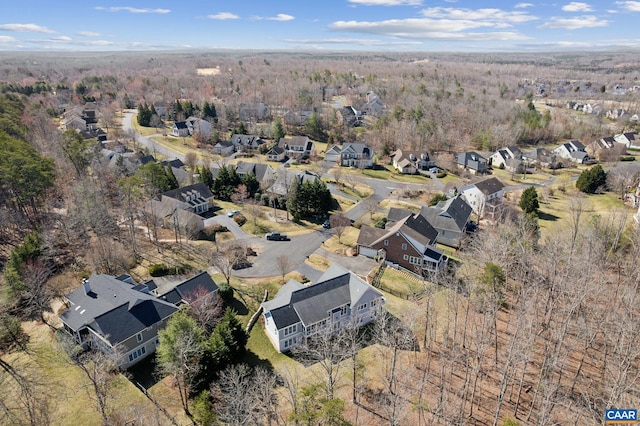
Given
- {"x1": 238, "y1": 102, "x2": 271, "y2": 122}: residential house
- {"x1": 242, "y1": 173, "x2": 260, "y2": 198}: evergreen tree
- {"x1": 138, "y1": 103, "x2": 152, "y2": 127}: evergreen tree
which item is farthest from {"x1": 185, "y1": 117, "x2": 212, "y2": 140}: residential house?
{"x1": 242, "y1": 173, "x2": 260, "y2": 198}: evergreen tree

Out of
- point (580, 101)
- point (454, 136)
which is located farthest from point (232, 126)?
point (580, 101)

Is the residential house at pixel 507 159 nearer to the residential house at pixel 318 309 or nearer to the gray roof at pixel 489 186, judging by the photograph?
the gray roof at pixel 489 186

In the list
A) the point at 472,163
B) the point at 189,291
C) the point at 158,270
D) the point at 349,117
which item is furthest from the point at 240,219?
the point at 349,117

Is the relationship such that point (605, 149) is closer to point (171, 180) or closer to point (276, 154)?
point (276, 154)

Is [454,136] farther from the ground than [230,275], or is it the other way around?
[454,136]

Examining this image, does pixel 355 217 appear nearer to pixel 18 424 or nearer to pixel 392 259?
pixel 392 259
